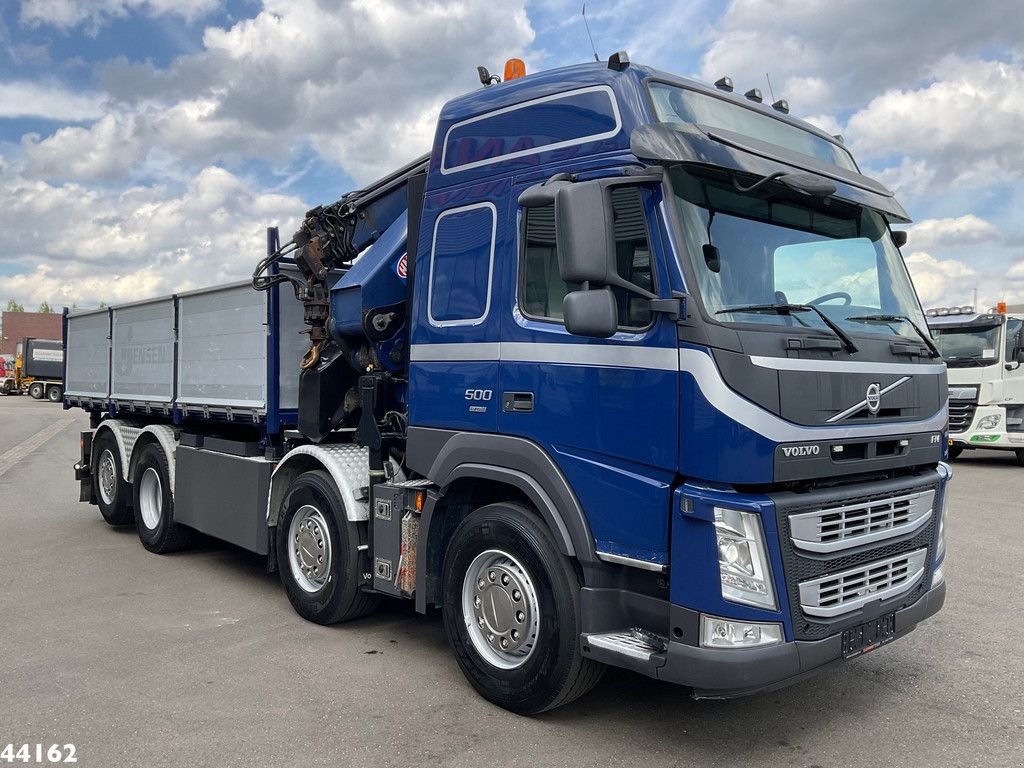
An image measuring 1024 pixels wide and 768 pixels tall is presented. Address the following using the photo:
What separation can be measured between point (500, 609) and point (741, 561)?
4.65ft

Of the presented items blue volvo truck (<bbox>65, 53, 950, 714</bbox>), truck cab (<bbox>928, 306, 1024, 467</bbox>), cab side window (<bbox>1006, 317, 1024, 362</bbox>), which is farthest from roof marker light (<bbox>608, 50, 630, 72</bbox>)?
cab side window (<bbox>1006, 317, 1024, 362</bbox>)

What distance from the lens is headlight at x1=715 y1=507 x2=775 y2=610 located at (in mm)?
3604

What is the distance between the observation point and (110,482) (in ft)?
31.3

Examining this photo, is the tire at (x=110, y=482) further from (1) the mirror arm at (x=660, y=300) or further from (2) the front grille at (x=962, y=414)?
(2) the front grille at (x=962, y=414)

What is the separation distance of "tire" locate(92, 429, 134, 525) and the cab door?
638 centimetres

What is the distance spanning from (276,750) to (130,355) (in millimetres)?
6122

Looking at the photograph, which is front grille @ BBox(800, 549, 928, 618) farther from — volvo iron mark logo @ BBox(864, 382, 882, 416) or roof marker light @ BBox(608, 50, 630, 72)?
roof marker light @ BBox(608, 50, 630, 72)

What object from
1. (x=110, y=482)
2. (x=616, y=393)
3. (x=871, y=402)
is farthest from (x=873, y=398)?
(x=110, y=482)

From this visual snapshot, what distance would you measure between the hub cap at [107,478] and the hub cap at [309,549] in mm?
4017

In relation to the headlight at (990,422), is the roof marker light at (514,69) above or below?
above

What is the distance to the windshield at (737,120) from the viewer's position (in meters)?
4.18

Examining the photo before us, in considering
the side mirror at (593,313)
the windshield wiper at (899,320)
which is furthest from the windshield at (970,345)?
the side mirror at (593,313)

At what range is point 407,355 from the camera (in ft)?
18.9

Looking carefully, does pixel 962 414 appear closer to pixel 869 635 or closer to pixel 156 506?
pixel 869 635
